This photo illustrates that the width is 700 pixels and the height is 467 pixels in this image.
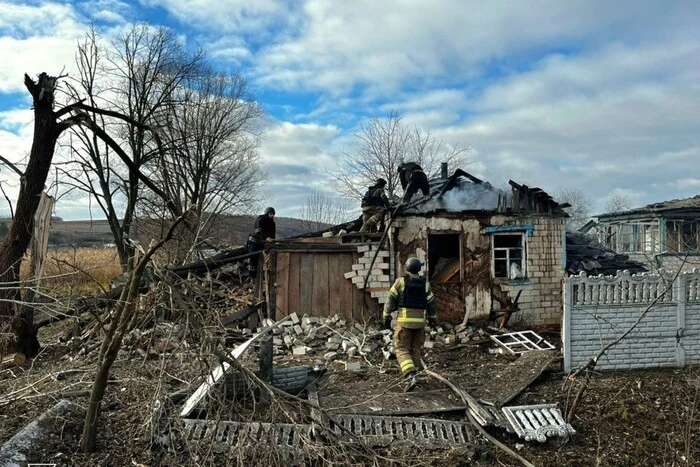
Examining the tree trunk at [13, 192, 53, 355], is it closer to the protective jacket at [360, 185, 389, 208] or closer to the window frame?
the protective jacket at [360, 185, 389, 208]

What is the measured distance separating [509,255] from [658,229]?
47.7 ft

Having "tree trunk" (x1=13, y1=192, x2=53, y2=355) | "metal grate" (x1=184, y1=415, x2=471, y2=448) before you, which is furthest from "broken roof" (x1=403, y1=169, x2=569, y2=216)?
"tree trunk" (x1=13, y1=192, x2=53, y2=355)

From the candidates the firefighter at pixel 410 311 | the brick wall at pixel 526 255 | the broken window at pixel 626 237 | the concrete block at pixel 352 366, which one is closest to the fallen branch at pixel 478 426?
the firefighter at pixel 410 311

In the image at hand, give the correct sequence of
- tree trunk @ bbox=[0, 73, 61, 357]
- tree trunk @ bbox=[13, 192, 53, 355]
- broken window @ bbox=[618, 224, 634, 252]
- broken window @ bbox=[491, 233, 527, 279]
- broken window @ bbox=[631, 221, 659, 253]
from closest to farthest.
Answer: tree trunk @ bbox=[13, 192, 53, 355] < tree trunk @ bbox=[0, 73, 61, 357] < broken window @ bbox=[491, 233, 527, 279] < broken window @ bbox=[631, 221, 659, 253] < broken window @ bbox=[618, 224, 634, 252]

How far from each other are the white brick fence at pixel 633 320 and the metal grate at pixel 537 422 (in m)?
1.61

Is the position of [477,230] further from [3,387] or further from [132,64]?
[132,64]

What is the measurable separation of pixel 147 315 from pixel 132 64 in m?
19.5

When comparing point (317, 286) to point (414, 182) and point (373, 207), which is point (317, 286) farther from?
point (414, 182)

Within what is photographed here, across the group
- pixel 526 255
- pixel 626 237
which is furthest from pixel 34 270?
pixel 626 237

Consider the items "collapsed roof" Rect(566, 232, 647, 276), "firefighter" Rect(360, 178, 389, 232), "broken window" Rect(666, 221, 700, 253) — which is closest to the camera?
"firefighter" Rect(360, 178, 389, 232)

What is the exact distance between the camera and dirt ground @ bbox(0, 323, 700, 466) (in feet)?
15.8

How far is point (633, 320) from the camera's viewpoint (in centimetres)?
745

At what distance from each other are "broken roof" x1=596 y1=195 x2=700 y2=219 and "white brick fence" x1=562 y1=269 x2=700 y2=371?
53.7 ft

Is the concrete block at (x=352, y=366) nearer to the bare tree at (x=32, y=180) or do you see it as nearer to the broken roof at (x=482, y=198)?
the broken roof at (x=482, y=198)
